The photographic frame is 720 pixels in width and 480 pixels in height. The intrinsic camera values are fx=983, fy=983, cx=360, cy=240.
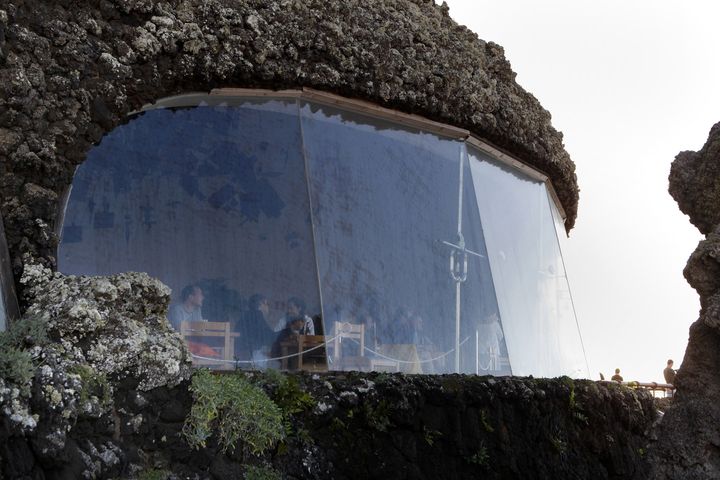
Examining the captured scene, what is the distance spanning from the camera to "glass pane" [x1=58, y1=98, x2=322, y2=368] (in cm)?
689

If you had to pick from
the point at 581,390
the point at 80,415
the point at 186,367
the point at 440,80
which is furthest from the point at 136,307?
the point at 581,390

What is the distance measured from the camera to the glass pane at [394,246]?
Result: 25.1ft

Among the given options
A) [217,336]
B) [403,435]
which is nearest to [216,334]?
[217,336]

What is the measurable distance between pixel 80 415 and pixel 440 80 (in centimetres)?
500

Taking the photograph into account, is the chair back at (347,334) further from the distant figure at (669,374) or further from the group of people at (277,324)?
the distant figure at (669,374)

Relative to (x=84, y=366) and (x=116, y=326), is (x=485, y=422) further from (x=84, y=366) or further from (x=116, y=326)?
(x=84, y=366)

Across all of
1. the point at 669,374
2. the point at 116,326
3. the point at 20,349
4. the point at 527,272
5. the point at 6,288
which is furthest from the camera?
the point at 669,374

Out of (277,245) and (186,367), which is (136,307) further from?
(277,245)

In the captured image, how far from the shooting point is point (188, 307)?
22.9 ft

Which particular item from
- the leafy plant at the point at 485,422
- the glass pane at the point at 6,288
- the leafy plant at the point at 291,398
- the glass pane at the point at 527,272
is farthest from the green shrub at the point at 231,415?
the glass pane at the point at 527,272

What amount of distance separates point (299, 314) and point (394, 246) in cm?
133

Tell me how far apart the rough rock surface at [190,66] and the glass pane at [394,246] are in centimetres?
38

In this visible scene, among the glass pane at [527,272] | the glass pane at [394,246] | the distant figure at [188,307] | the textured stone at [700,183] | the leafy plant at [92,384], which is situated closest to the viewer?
the leafy plant at [92,384]

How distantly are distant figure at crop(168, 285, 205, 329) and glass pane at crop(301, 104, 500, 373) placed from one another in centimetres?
97
